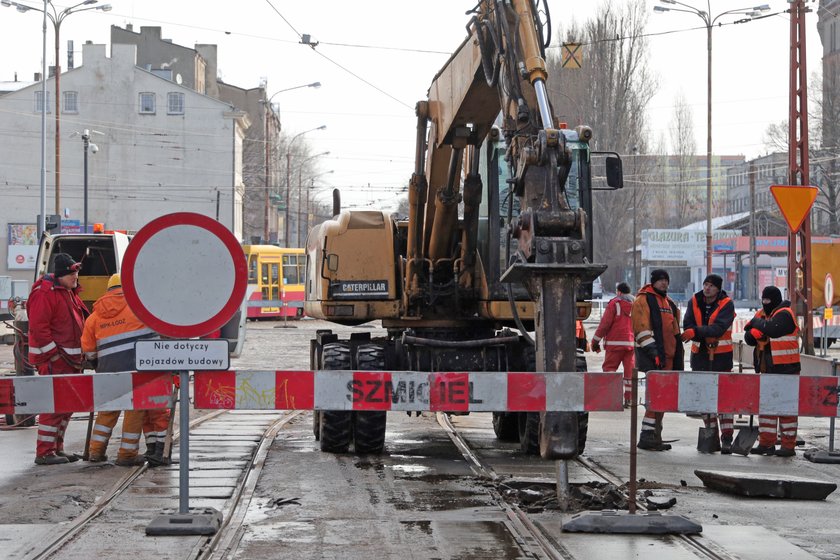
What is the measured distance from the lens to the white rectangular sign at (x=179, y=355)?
7977 mm

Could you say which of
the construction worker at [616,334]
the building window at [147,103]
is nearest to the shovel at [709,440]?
the construction worker at [616,334]

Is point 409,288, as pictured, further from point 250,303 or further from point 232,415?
point 250,303

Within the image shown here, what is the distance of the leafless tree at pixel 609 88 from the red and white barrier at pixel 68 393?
5193 centimetres

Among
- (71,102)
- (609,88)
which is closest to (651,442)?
(609,88)

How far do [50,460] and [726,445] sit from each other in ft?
22.7

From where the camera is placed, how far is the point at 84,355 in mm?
12305

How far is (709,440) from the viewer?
43.4ft

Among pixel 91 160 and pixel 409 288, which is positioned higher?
pixel 91 160

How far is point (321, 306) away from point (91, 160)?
58.5m

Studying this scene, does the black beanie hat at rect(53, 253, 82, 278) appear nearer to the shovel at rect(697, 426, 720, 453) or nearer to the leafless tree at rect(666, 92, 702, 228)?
the shovel at rect(697, 426, 720, 453)

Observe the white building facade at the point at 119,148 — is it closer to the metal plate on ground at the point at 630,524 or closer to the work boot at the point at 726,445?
the work boot at the point at 726,445

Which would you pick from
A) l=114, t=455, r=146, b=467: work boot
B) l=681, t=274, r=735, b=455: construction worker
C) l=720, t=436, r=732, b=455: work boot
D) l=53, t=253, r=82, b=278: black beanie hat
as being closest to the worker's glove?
l=681, t=274, r=735, b=455: construction worker

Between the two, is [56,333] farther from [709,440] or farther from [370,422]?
[709,440]

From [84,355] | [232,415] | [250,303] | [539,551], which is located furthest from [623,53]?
[539,551]
